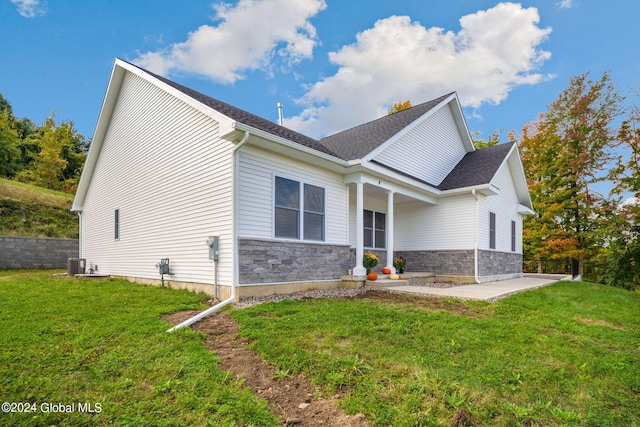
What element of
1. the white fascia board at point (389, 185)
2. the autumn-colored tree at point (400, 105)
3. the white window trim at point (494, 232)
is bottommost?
the white window trim at point (494, 232)

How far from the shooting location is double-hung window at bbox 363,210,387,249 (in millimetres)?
11992

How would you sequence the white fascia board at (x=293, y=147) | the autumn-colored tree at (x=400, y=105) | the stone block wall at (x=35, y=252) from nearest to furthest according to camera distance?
1. the white fascia board at (x=293, y=147)
2. the stone block wall at (x=35, y=252)
3. the autumn-colored tree at (x=400, y=105)

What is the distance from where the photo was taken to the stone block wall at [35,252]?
546 inches

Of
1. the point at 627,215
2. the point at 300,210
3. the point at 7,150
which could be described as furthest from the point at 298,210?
the point at 7,150

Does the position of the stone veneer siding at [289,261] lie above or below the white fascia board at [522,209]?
below

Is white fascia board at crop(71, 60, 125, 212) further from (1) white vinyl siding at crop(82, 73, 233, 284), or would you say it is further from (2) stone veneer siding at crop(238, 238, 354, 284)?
(2) stone veneer siding at crop(238, 238, 354, 284)

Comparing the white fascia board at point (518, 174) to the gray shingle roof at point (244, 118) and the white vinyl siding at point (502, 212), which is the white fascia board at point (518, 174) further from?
the gray shingle roof at point (244, 118)

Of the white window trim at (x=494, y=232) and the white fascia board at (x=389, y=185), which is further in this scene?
the white window trim at (x=494, y=232)

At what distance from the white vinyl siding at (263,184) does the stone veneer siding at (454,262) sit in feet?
Result: 17.0

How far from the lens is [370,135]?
11828 millimetres

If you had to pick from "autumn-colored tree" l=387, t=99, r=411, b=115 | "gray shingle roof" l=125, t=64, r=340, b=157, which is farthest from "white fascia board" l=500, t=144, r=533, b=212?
"autumn-colored tree" l=387, t=99, r=411, b=115

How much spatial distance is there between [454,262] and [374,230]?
118 inches

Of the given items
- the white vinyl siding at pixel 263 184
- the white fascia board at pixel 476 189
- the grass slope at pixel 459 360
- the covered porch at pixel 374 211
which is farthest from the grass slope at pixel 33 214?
the white fascia board at pixel 476 189

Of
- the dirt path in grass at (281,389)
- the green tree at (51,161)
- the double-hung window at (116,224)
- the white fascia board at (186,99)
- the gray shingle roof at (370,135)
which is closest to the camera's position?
the dirt path in grass at (281,389)
